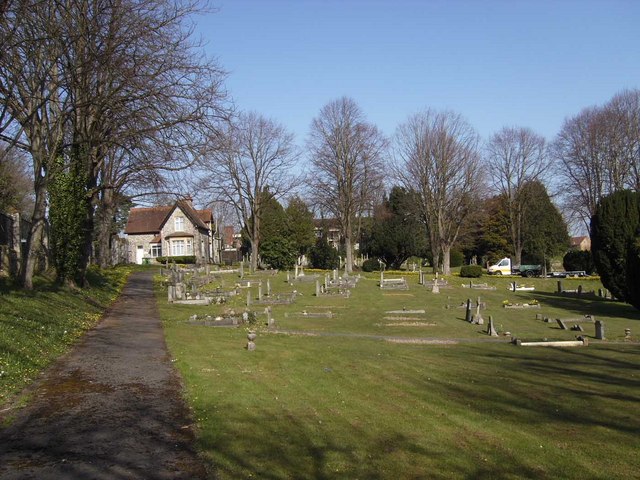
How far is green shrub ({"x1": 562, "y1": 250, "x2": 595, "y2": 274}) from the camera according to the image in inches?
2407

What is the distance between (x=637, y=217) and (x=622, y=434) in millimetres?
26410

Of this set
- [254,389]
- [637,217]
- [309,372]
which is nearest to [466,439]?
[254,389]

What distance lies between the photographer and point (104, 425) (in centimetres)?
748

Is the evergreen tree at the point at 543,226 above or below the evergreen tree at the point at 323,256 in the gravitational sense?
above

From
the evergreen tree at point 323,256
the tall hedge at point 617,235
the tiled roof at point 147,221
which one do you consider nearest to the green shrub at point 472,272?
the evergreen tree at point 323,256

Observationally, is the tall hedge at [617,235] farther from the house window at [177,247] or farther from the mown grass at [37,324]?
the house window at [177,247]

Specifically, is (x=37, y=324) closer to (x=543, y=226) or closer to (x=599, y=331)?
(x=599, y=331)

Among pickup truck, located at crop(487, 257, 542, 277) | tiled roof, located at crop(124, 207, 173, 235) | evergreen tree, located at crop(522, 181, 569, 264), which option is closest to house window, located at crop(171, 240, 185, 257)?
tiled roof, located at crop(124, 207, 173, 235)

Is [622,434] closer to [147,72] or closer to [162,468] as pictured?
[162,468]

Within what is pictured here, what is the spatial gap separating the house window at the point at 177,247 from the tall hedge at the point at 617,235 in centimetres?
5477

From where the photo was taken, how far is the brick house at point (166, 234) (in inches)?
2987

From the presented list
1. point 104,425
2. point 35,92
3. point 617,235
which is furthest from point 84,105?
point 617,235

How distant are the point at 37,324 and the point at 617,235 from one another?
28.7 meters

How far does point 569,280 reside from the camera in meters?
49.7
